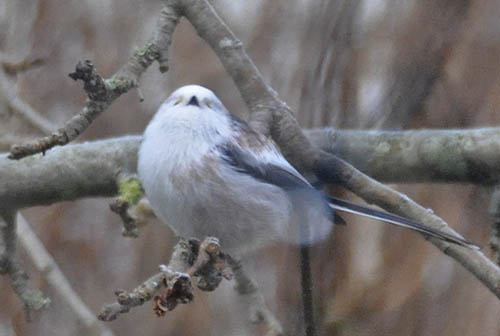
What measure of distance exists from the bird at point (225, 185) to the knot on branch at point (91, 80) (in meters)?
0.31

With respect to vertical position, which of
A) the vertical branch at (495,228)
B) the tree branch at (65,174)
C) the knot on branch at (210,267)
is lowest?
the tree branch at (65,174)

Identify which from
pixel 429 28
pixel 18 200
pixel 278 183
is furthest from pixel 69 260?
pixel 429 28

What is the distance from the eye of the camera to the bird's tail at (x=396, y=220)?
5.98 ft

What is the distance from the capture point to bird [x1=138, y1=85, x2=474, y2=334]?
1938mm

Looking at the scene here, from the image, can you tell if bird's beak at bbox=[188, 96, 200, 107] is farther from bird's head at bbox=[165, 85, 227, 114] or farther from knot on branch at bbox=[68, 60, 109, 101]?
knot on branch at bbox=[68, 60, 109, 101]

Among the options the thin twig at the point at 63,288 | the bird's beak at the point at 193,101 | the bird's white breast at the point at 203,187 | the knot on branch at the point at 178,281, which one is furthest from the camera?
the thin twig at the point at 63,288

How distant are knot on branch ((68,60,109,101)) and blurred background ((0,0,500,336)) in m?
0.47

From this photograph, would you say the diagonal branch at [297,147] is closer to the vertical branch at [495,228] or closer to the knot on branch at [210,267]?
the vertical branch at [495,228]

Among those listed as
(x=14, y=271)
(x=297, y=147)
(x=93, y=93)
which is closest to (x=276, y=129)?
(x=297, y=147)

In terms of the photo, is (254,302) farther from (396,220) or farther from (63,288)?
(63,288)

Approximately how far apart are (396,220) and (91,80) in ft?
2.81

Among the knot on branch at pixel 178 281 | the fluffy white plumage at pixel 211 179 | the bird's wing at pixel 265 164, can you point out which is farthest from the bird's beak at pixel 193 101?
the knot on branch at pixel 178 281

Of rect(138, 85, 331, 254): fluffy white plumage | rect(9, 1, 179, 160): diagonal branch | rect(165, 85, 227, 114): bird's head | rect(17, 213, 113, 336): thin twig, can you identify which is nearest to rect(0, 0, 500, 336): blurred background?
rect(138, 85, 331, 254): fluffy white plumage

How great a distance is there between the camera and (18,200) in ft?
8.27
